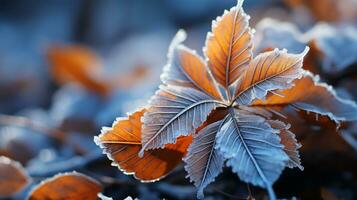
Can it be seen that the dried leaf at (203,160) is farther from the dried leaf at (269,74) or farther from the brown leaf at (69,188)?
the brown leaf at (69,188)

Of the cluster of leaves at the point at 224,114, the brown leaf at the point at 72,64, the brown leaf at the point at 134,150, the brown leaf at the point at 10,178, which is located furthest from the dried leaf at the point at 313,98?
the brown leaf at the point at 72,64

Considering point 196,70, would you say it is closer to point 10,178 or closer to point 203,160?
point 203,160

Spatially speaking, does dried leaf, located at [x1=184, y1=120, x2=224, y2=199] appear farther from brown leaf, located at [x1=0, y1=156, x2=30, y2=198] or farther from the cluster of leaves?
brown leaf, located at [x1=0, y1=156, x2=30, y2=198]

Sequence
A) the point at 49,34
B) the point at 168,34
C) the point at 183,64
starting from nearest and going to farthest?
the point at 183,64
the point at 168,34
the point at 49,34

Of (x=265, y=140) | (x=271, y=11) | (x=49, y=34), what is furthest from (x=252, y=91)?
(x=49, y=34)

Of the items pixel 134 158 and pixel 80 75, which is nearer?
pixel 134 158

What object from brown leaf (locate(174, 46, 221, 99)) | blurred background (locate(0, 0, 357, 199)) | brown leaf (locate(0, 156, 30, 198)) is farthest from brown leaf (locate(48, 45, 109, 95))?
brown leaf (locate(174, 46, 221, 99))

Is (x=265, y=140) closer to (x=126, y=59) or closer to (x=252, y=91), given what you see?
(x=252, y=91)

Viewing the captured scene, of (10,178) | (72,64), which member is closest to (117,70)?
(72,64)
